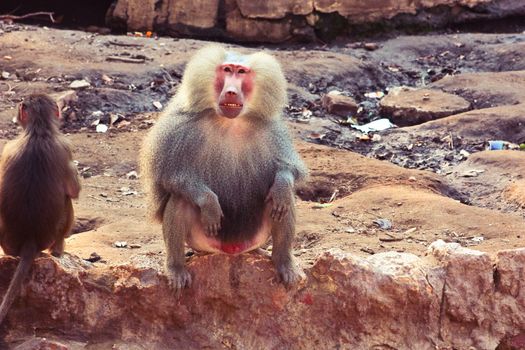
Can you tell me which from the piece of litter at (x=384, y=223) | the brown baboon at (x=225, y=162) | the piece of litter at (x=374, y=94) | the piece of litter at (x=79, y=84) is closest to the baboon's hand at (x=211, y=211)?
the brown baboon at (x=225, y=162)

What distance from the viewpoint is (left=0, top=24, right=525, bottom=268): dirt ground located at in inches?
228

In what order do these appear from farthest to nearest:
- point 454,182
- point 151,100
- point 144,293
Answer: point 151,100 → point 454,182 → point 144,293

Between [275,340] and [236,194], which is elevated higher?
[236,194]

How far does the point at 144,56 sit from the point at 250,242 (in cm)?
566

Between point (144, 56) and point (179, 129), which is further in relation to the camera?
point (144, 56)

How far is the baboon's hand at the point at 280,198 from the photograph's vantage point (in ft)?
13.5

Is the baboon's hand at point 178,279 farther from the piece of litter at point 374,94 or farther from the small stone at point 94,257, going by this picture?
the piece of litter at point 374,94

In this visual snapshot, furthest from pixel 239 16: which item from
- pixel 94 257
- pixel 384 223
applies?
pixel 94 257

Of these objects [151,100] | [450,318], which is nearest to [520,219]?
[450,318]

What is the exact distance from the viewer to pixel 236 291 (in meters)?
4.03

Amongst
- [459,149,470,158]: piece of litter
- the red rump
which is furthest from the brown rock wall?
the red rump

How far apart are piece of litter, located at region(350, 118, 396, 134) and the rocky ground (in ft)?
0.31

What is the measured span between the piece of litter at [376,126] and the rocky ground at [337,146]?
0.10 metres

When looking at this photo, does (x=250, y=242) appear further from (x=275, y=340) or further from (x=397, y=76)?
(x=397, y=76)
